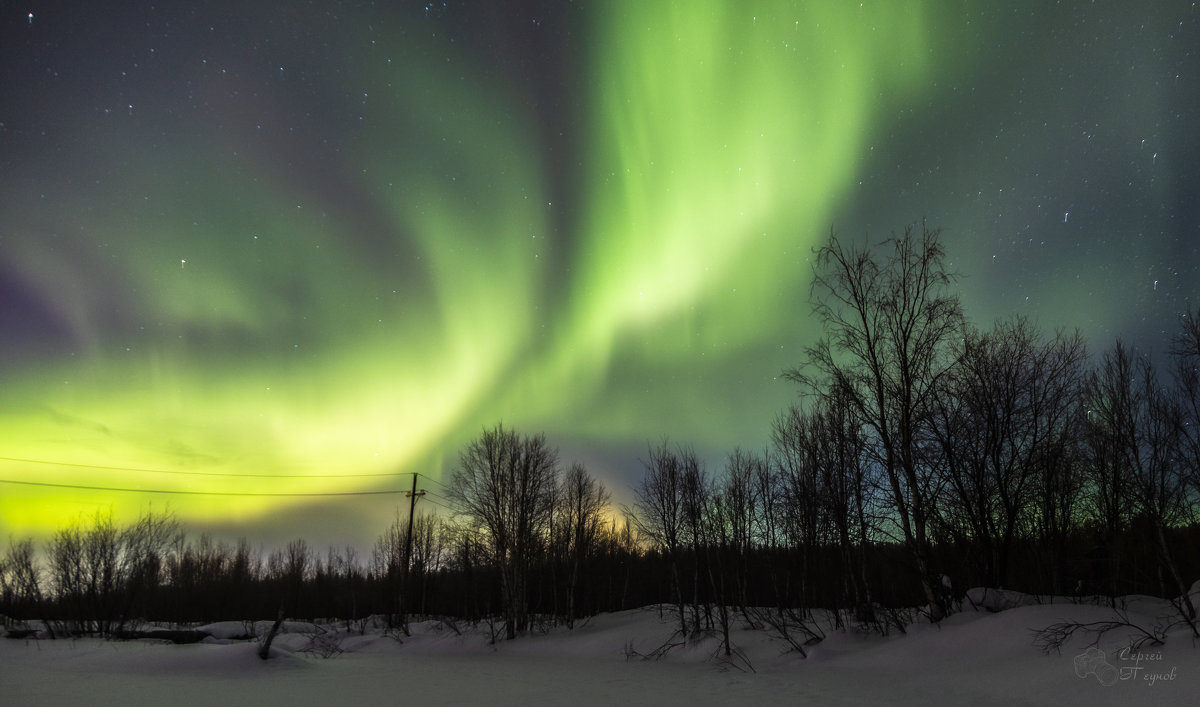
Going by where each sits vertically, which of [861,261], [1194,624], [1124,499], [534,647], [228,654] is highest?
[861,261]

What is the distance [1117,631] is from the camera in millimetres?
13391

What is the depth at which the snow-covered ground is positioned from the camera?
12.0 metres

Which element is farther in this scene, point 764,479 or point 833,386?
point 764,479

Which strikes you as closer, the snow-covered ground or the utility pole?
the snow-covered ground

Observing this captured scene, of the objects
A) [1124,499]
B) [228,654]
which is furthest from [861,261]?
[228,654]

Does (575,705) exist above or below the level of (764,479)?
below

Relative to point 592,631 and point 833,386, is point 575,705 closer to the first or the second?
point 833,386

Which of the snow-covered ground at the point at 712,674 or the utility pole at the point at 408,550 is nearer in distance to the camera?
the snow-covered ground at the point at 712,674

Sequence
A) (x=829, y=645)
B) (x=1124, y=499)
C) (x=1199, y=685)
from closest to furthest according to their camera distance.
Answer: (x=1199, y=685)
(x=829, y=645)
(x=1124, y=499)

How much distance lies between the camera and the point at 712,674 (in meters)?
20.6

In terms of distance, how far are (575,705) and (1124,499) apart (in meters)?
30.6

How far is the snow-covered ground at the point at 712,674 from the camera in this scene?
11984 mm

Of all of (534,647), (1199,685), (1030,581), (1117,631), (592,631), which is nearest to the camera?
(1199,685)

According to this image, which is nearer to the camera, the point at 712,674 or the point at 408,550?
the point at 712,674
